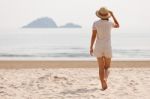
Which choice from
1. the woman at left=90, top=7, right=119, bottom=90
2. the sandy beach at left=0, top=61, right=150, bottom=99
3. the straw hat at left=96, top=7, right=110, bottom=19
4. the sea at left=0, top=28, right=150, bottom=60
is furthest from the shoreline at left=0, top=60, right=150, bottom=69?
the straw hat at left=96, top=7, right=110, bottom=19

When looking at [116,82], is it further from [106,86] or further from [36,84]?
[36,84]

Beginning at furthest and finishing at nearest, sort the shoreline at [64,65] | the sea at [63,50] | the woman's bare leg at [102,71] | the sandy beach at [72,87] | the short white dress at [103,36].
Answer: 1. the sea at [63,50]
2. the shoreline at [64,65]
3. the woman's bare leg at [102,71]
4. the short white dress at [103,36]
5. the sandy beach at [72,87]

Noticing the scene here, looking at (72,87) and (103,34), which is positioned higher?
(103,34)

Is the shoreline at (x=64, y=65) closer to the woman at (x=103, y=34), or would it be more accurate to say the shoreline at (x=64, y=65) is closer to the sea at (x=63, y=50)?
the sea at (x=63, y=50)

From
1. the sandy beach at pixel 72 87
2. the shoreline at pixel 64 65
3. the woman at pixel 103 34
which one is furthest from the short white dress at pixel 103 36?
the shoreline at pixel 64 65

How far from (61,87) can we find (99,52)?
116 cm

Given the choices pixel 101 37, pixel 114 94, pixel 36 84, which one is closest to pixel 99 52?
pixel 101 37

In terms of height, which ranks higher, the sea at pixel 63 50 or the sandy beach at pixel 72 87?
the sandy beach at pixel 72 87

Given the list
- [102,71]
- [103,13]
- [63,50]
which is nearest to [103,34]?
[103,13]

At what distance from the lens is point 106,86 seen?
9352 mm

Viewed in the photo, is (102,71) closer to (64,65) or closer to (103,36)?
(103,36)

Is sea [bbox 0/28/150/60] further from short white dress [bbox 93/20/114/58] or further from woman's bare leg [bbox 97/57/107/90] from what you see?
short white dress [bbox 93/20/114/58]

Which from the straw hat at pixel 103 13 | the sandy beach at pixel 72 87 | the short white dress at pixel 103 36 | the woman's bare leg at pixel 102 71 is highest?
the straw hat at pixel 103 13

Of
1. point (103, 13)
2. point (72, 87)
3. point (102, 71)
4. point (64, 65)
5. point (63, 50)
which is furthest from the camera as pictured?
point (63, 50)
